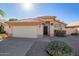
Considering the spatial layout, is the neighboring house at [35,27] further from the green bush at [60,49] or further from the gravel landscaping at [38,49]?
the green bush at [60,49]

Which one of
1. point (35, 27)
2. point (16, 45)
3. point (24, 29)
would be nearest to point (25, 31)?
point (24, 29)

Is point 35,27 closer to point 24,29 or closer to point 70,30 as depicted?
point 24,29

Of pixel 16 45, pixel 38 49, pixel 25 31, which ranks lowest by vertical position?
pixel 38 49

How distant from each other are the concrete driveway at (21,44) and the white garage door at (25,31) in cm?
18

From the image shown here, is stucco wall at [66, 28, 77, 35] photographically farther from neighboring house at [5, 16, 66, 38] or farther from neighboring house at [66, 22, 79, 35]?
neighboring house at [5, 16, 66, 38]

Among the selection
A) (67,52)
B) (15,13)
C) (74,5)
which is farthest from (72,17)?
(15,13)

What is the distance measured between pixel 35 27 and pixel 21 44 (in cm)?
90

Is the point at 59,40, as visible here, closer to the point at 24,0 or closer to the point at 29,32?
the point at 29,32

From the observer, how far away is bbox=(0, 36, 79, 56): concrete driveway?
9848 mm

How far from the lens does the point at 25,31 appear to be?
10516 millimetres

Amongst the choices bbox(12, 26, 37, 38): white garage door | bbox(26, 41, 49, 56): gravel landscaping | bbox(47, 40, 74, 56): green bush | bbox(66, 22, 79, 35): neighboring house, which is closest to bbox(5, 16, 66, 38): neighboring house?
bbox(12, 26, 37, 38): white garage door

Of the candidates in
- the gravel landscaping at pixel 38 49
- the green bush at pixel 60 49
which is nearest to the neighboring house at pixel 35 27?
the gravel landscaping at pixel 38 49

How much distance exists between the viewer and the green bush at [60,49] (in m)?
9.56

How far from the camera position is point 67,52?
376 inches
